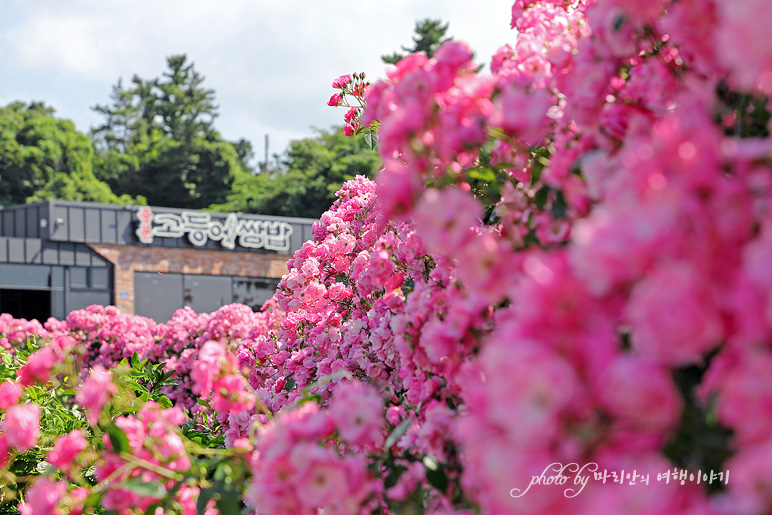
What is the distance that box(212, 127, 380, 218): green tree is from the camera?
109ft

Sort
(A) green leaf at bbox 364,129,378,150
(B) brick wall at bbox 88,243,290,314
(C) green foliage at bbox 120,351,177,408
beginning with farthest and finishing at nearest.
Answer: (B) brick wall at bbox 88,243,290,314 → (A) green leaf at bbox 364,129,378,150 → (C) green foliage at bbox 120,351,177,408

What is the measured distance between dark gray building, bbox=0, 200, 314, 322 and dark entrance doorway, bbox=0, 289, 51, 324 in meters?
0.02

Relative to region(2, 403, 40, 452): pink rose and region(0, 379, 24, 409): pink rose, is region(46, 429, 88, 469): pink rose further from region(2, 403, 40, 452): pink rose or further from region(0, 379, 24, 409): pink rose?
region(0, 379, 24, 409): pink rose

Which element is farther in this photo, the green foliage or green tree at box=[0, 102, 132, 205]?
green tree at box=[0, 102, 132, 205]

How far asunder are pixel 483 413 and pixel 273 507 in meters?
0.44

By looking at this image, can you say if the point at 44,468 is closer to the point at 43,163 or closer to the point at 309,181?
the point at 309,181

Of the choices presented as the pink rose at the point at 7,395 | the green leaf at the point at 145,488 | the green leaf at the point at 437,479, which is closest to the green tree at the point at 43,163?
the pink rose at the point at 7,395

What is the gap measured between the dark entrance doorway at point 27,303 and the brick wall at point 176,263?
5.56 ft

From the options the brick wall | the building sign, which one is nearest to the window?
the brick wall

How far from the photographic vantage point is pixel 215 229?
731 inches

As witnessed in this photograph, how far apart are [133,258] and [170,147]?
26300 mm

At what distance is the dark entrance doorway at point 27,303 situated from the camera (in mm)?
16594

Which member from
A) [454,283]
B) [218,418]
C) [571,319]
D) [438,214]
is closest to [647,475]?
[571,319]

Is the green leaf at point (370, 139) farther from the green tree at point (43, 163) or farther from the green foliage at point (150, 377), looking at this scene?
the green tree at point (43, 163)
